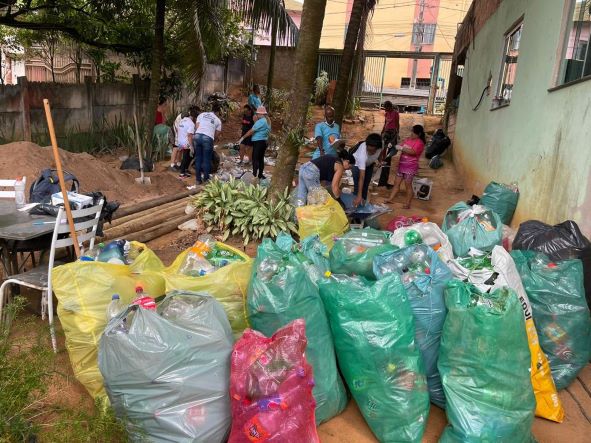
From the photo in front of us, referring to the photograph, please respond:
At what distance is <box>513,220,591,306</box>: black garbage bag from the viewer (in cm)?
325

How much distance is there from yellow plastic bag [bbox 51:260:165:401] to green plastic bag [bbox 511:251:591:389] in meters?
2.52

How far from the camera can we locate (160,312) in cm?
236

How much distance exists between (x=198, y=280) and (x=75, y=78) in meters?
14.2

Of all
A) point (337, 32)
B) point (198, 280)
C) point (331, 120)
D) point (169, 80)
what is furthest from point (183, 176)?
point (337, 32)

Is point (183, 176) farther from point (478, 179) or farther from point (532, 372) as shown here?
point (532, 372)

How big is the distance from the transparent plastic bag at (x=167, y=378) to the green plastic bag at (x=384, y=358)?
0.70 metres

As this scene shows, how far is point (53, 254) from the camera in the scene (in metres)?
3.05

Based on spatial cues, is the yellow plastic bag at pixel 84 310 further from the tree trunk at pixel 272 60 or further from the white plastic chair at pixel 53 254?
the tree trunk at pixel 272 60

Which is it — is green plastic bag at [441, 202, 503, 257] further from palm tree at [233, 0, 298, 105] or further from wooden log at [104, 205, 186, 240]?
palm tree at [233, 0, 298, 105]

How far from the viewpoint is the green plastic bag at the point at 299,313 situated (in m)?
2.47

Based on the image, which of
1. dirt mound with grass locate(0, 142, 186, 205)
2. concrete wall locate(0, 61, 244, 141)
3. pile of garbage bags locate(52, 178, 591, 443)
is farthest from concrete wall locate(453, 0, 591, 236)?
concrete wall locate(0, 61, 244, 141)

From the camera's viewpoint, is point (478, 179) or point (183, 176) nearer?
point (478, 179)

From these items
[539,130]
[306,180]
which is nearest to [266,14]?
[306,180]

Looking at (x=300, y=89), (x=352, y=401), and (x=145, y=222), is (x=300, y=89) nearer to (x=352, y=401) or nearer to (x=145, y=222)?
(x=145, y=222)
